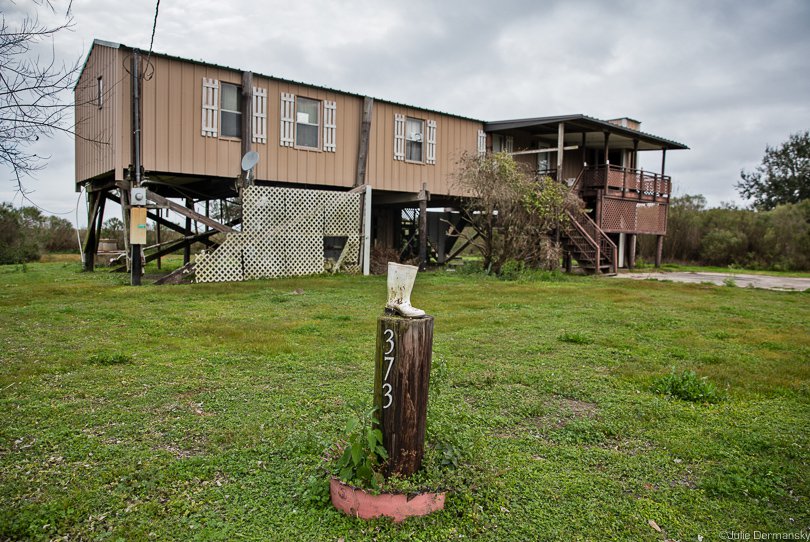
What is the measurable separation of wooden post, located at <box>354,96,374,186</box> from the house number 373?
43.0 ft

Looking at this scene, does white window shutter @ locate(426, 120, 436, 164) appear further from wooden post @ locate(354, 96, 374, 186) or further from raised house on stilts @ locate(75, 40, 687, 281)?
wooden post @ locate(354, 96, 374, 186)

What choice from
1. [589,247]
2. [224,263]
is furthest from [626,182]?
[224,263]

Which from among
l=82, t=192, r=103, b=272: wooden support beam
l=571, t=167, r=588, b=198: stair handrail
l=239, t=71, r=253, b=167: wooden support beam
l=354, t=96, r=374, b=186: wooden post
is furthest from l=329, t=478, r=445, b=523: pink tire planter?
l=571, t=167, r=588, b=198: stair handrail

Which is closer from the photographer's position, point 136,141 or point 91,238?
point 136,141

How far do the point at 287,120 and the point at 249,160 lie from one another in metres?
1.83

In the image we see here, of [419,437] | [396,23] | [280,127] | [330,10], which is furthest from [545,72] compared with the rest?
[419,437]

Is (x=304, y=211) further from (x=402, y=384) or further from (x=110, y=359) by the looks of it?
(x=402, y=384)

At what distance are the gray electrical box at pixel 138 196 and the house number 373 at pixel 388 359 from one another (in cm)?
Result: 1068

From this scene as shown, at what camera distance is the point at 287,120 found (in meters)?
14.2

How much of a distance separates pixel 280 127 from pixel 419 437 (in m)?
12.4

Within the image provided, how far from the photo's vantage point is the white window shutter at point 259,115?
533 inches

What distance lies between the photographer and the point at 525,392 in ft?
15.4

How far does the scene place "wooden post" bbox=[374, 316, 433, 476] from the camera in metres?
2.84

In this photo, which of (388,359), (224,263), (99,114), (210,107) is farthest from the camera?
(99,114)
